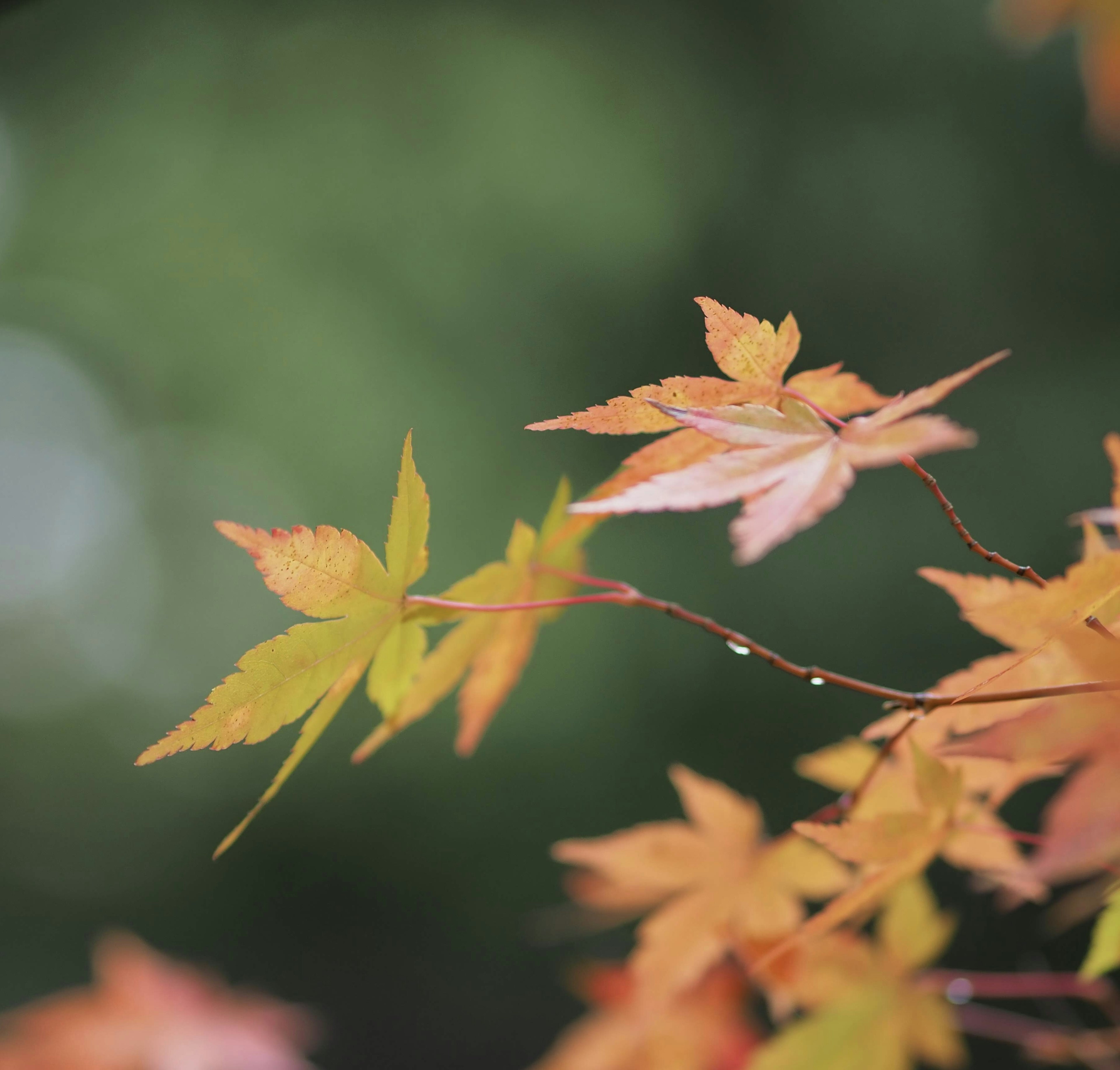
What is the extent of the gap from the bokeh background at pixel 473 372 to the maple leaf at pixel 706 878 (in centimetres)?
220

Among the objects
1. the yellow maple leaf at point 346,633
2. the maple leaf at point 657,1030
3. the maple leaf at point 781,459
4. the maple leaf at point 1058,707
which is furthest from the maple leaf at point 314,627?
the maple leaf at point 657,1030

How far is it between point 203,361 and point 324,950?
2367 mm

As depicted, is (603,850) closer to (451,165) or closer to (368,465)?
(368,465)

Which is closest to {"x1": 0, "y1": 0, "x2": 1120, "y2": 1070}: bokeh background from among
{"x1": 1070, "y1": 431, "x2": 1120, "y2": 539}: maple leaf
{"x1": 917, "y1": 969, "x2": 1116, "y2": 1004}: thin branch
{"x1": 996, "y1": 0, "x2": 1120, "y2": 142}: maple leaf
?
{"x1": 996, "y1": 0, "x2": 1120, "y2": 142}: maple leaf

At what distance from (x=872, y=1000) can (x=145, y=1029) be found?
1003 mm

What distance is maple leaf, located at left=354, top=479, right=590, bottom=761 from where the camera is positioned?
1.52 ft

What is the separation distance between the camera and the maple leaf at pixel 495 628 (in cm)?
46

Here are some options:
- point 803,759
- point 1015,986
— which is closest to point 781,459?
point 803,759

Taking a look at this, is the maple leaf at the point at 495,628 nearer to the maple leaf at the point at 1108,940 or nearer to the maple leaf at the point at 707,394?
the maple leaf at the point at 707,394

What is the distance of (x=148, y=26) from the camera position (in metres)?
3.89

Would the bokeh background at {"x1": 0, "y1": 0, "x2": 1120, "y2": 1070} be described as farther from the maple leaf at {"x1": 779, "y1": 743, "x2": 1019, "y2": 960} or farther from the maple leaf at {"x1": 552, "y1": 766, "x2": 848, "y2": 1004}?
the maple leaf at {"x1": 779, "y1": 743, "x2": 1019, "y2": 960}

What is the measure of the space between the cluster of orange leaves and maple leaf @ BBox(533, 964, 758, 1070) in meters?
0.13

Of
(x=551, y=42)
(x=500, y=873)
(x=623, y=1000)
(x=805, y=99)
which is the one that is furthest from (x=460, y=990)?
(x=551, y=42)

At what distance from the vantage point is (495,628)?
0.50m
